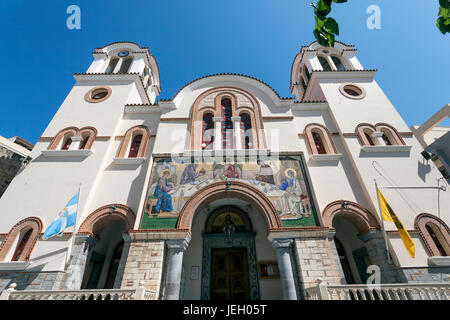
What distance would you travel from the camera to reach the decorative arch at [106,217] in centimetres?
782

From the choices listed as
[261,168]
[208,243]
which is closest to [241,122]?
[261,168]

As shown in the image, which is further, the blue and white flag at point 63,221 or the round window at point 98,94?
the round window at point 98,94

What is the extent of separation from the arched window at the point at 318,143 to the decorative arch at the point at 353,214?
2.95 meters

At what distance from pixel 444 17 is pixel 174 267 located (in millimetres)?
8278

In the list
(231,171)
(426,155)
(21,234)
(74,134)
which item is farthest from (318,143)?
(21,234)

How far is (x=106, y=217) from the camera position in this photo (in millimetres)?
8148

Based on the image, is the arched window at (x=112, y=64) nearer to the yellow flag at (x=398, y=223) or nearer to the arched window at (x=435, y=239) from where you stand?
the yellow flag at (x=398, y=223)

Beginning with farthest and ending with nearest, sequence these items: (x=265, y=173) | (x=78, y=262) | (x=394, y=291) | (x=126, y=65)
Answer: (x=126, y=65) → (x=265, y=173) → (x=78, y=262) → (x=394, y=291)

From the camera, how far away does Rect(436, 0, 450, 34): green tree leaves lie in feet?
9.50

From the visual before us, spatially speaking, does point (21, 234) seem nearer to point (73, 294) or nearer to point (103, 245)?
point (103, 245)

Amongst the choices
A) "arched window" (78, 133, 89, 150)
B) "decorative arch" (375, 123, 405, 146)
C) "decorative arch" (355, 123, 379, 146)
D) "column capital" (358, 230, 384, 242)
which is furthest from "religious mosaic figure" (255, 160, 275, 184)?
"arched window" (78, 133, 89, 150)

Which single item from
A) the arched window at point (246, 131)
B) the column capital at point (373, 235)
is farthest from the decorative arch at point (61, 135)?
the column capital at point (373, 235)
